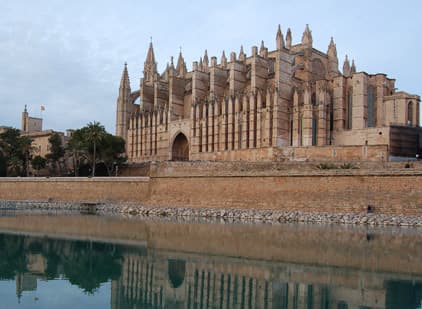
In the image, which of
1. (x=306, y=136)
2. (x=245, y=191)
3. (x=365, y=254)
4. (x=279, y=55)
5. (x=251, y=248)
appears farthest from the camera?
(x=279, y=55)

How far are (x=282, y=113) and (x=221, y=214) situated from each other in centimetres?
1245

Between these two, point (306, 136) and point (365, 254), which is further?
point (306, 136)

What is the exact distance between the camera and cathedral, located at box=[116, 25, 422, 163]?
32344 millimetres

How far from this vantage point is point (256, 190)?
2605cm

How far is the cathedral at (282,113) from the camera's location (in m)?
32.3

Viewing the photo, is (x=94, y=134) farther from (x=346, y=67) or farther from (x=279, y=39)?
(x=346, y=67)

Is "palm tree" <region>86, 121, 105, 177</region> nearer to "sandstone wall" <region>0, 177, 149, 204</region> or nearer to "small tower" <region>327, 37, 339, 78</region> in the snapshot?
"sandstone wall" <region>0, 177, 149, 204</region>

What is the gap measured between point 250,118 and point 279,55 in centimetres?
504

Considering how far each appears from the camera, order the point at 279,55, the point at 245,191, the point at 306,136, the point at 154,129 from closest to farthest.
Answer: the point at 245,191 < the point at 306,136 < the point at 279,55 < the point at 154,129

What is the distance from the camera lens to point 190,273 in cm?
1205

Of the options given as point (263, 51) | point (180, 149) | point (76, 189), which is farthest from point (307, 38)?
point (76, 189)

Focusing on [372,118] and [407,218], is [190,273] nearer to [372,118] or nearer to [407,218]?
[407,218]

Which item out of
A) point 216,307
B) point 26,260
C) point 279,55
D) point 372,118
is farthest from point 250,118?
point 216,307

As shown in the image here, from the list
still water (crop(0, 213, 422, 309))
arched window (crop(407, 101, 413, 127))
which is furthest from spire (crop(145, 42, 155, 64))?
still water (crop(0, 213, 422, 309))
